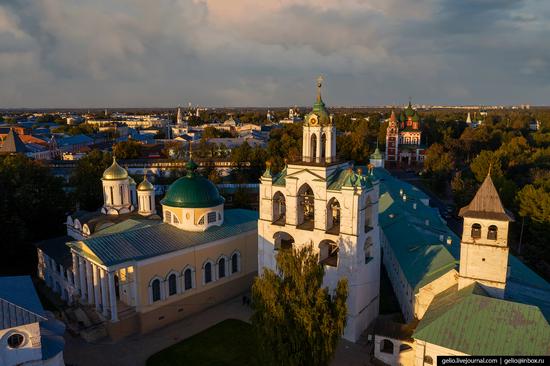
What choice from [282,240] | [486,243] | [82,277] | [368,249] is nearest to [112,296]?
[82,277]

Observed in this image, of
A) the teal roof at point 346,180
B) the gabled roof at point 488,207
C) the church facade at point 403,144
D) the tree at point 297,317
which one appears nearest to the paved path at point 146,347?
the tree at point 297,317

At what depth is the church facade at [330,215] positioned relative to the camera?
21922 millimetres

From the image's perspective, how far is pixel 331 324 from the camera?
1641 cm

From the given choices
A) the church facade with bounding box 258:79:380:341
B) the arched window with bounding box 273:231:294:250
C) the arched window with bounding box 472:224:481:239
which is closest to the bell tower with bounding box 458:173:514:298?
the arched window with bounding box 472:224:481:239

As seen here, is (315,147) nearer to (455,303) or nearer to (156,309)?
(455,303)

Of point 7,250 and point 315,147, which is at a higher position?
point 315,147

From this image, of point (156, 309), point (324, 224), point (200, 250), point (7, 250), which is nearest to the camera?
point (324, 224)

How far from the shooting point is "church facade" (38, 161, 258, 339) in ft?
77.8

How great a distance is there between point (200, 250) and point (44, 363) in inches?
447

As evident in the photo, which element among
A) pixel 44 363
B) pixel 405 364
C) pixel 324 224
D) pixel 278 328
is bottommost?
pixel 405 364

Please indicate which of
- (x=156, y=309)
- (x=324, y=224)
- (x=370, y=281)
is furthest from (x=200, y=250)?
(x=370, y=281)

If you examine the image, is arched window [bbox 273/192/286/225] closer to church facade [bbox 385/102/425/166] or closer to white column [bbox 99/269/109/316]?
white column [bbox 99/269/109/316]

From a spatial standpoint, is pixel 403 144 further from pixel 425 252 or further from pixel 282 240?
pixel 282 240

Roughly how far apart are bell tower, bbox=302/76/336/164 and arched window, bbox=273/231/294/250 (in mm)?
4829
